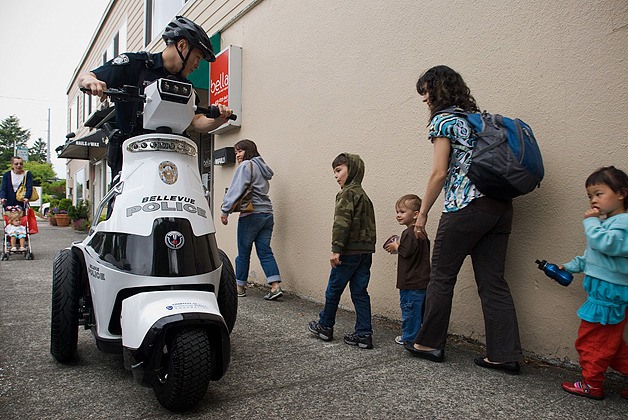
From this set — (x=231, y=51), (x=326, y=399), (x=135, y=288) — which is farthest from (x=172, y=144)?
(x=231, y=51)

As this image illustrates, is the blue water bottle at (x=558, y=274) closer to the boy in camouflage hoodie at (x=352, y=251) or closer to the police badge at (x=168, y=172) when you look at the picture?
the boy in camouflage hoodie at (x=352, y=251)

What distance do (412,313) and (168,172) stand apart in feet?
6.51

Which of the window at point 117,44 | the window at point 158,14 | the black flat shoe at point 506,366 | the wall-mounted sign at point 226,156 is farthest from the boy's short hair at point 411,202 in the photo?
the window at point 117,44

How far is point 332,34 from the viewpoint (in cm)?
490

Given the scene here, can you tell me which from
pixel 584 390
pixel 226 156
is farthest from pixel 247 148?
pixel 584 390

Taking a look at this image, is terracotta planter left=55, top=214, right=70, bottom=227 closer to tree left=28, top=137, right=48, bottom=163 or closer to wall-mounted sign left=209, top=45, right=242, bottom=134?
wall-mounted sign left=209, top=45, right=242, bottom=134

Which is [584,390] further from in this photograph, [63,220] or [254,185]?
[63,220]

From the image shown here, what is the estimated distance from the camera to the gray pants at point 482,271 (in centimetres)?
287

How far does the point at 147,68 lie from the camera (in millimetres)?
3031

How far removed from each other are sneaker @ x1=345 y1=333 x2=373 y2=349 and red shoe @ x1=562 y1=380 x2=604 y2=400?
4.14 feet

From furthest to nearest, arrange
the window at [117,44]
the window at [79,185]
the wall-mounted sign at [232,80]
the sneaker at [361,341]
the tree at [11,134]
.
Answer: the tree at [11,134] → the window at [79,185] → the window at [117,44] → the wall-mounted sign at [232,80] → the sneaker at [361,341]

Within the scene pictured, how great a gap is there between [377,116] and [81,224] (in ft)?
44.5

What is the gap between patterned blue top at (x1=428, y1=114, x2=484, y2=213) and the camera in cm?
290

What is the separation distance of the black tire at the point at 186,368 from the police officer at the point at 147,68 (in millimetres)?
1408
